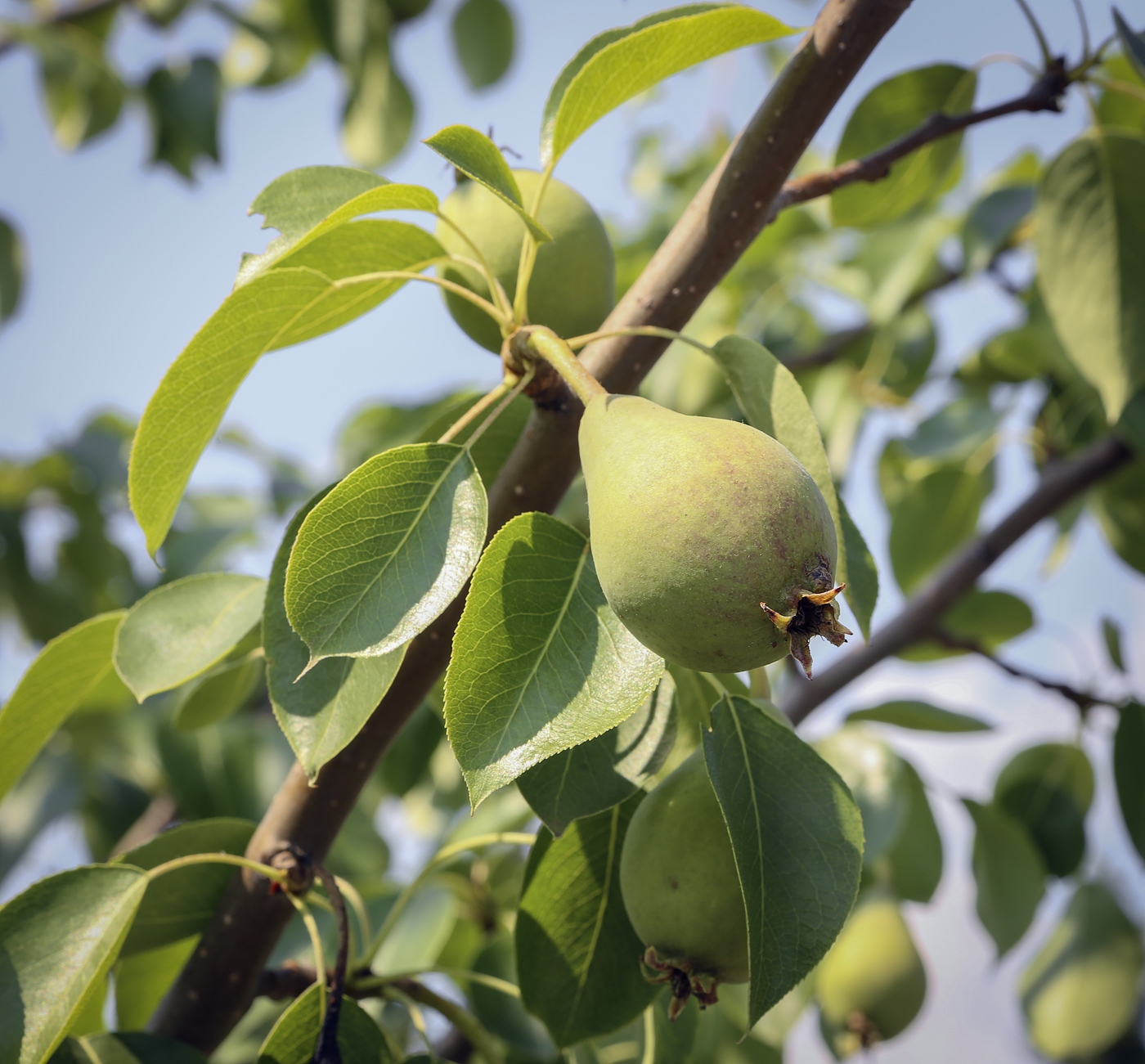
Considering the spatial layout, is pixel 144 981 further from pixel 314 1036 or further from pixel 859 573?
pixel 859 573

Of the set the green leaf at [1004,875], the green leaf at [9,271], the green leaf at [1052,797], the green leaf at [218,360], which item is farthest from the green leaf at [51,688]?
the green leaf at [9,271]

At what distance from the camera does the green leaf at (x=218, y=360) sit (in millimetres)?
464

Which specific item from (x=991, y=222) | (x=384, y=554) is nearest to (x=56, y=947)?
(x=384, y=554)

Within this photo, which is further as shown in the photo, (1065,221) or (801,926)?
Answer: (1065,221)

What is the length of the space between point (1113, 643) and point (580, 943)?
94cm

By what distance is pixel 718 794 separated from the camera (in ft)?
1.32

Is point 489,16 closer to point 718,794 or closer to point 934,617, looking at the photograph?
point 934,617

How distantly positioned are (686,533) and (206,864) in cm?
44

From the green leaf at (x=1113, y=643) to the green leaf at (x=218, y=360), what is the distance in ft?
3.47

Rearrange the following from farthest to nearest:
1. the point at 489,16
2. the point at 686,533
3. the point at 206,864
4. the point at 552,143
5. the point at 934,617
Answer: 1. the point at 489,16
2. the point at 934,617
3. the point at 206,864
4. the point at 552,143
5. the point at 686,533

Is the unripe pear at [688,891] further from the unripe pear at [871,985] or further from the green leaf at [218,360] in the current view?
the unripe pear at [871,985]

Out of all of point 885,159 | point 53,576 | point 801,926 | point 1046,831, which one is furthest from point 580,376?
point 53,576

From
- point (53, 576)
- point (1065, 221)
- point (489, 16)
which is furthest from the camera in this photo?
point (53, 576)

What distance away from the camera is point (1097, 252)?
902 mm
